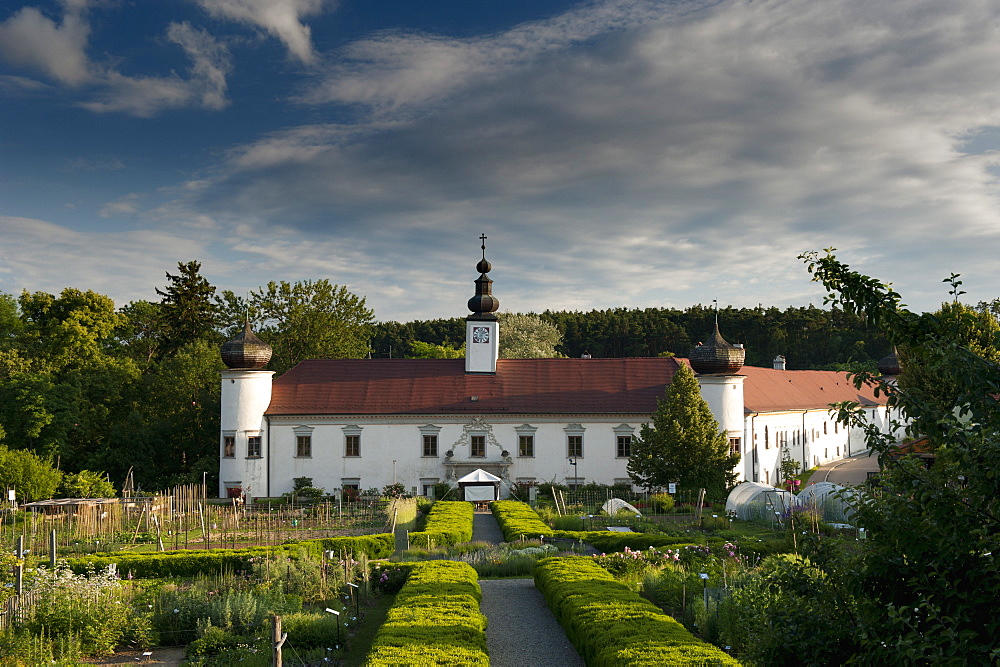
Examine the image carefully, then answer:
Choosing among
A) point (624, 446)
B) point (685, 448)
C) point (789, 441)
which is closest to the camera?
point (685, 448)

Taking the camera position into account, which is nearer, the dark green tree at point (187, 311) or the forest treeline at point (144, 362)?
the forest treeline at point (144, 362)

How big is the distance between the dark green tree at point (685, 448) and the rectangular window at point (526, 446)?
616 cm

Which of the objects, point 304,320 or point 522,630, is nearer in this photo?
point 522,630

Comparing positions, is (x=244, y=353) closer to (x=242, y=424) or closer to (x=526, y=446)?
(x=242, y=424)

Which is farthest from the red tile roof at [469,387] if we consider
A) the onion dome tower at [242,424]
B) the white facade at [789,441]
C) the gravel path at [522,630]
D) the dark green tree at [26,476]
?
the gravel path at [522,630]

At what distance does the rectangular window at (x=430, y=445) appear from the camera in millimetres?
36281

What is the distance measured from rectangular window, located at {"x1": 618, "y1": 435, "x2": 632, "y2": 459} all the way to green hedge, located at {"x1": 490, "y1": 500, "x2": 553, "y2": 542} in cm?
780

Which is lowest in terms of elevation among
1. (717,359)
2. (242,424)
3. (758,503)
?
(758,503)

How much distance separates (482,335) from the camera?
3888 centimetres

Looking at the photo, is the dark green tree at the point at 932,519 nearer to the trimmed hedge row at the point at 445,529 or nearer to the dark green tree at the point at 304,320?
the trimmed hedge row at the point at 445,529

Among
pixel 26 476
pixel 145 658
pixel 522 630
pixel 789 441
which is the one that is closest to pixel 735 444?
pixel 789 441

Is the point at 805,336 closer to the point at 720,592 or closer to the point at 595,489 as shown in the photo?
the point at 595,489

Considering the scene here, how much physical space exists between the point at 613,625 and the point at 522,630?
8.84ft

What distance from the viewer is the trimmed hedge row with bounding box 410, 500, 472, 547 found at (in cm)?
2209
